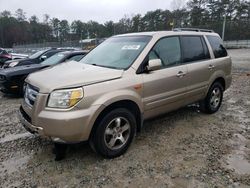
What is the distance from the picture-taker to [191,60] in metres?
4.84

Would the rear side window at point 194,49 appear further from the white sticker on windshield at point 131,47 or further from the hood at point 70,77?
the hood at point 70,77

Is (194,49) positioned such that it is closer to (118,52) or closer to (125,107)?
(118,52)

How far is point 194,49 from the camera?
4.99m

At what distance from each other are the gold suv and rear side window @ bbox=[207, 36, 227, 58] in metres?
0.21

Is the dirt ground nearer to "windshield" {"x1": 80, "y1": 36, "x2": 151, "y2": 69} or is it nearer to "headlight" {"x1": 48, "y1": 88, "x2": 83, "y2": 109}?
"headlight" {"x1": 48, "y1": 88, "x2": 83, "y2": 109}

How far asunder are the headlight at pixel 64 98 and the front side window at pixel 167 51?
4.87 feet

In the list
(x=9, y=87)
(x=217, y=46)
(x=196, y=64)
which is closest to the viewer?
(x=196, y=64)

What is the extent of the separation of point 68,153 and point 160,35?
8.19 ft

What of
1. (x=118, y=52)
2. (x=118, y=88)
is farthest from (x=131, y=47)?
(x=118, y=88)

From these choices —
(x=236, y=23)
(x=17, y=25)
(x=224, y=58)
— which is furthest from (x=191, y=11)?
(x=224, y=58)

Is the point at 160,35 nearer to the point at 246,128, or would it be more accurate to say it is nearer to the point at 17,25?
the point at 246,128

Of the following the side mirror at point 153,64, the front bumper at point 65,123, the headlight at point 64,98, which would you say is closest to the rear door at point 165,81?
the side mirror at point 153,64

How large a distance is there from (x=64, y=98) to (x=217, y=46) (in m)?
4.02

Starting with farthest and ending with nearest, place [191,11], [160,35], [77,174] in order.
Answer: [191,11] < [160,35] < [77,174]
